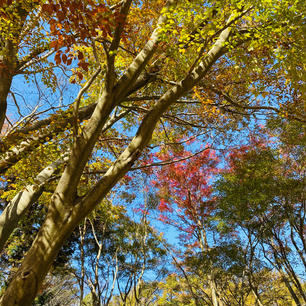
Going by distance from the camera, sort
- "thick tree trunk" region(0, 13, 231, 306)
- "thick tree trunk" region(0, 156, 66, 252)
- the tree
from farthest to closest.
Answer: the tree, "thick tree trunk" region(0, 156, 66, 252), "thick tree trunk" region(0, 13, 231, 306)

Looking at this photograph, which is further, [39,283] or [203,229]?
[203,229]

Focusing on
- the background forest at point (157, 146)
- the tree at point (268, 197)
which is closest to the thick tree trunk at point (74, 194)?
the background forest at point (157, 146)

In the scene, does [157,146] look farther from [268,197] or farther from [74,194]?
[268,197]

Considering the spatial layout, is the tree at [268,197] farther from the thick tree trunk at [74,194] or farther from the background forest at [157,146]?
the thick tree trunk at [74,194]

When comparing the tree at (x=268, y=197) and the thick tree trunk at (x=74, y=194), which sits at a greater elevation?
the tree at (x=268, y=197)

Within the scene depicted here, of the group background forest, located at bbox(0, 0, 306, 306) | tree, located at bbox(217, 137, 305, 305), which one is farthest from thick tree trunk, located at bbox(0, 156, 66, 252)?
tree, located at bbox(217, 137, 305, 305)

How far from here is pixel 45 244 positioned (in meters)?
1.83

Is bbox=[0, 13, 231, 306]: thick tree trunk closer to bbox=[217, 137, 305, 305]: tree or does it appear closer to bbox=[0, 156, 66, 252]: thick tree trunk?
bbox=[0, 156, 66, 252]: thick tree trunk

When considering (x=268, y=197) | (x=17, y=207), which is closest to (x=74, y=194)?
(x=17, y=207)

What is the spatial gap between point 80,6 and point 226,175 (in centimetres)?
747

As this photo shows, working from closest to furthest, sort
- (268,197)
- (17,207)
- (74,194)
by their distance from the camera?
(74,194) → (17,207) → (268,197)

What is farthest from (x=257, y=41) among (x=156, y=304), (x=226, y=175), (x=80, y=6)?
(x=156, y=304)

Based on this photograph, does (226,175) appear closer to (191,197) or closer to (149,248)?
(191,197)

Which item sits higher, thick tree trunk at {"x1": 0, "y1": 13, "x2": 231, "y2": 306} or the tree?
the tree
